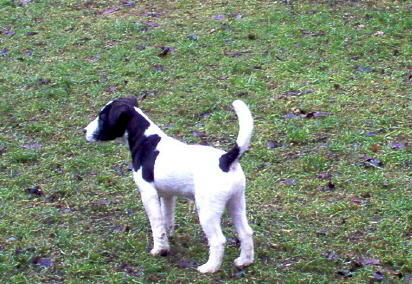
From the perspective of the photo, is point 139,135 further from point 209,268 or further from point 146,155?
point 209,268

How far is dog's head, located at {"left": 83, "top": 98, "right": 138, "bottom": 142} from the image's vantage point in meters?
5.60

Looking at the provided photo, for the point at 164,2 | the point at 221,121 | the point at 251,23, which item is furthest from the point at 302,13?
the point at 221,121

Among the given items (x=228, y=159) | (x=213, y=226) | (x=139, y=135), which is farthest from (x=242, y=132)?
(x=139, y=135)

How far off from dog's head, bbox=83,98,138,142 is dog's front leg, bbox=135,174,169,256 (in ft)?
1.42

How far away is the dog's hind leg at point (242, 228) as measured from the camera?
513cm

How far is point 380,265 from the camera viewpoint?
534 centimetres

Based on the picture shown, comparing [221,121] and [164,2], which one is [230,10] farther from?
[221,121]

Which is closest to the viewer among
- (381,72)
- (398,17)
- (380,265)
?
(380,265)

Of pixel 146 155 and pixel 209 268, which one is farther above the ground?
pixel 146 155

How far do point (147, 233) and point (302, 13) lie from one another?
6012 millimetres

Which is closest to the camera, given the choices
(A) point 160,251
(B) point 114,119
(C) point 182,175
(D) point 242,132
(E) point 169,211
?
(D) point 242,132

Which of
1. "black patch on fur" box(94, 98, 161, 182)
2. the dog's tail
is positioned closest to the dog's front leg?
"black patch on fur" box(94, 98, 161, 182)

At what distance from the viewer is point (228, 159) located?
4.98 metres

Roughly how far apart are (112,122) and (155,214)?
74cm
